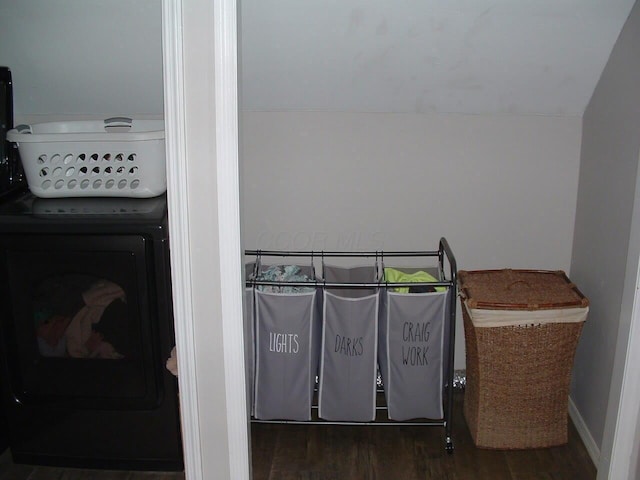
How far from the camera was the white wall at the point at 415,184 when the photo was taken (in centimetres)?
268

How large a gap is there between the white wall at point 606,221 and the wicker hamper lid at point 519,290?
0.13 meters

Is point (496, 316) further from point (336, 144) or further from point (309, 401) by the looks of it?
point (336, 144)

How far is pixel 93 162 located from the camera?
221cm

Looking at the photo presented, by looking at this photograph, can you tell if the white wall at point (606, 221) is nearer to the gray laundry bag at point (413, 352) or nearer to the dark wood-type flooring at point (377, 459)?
the dark wood-type flooring at point (377, 459)

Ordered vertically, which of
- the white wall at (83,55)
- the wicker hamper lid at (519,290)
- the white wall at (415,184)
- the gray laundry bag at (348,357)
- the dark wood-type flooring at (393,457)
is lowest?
the dark wood-type flooring at (393,457)

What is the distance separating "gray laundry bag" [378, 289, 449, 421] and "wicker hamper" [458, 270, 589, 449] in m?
0.13

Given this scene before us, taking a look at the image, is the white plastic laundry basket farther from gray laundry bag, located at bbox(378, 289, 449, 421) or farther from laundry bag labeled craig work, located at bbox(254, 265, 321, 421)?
gray laundry bag, located at bbox(378, 289, 449, 421)

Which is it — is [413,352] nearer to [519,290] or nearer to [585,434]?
[519,290]

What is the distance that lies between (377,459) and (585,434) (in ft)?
2.66

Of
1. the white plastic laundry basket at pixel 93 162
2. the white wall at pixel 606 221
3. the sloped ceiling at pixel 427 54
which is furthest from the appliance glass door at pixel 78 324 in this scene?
the white wall at pixel 606 221

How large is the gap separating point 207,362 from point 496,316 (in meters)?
1.06

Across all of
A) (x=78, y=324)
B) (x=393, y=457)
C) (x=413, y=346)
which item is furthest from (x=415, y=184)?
(x=78, y=324)

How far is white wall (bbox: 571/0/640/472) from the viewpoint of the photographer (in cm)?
214

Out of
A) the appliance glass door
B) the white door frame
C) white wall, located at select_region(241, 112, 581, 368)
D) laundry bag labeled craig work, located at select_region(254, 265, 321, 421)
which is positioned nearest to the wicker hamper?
white wall, located at select_region(241, 112, 581, 368)
